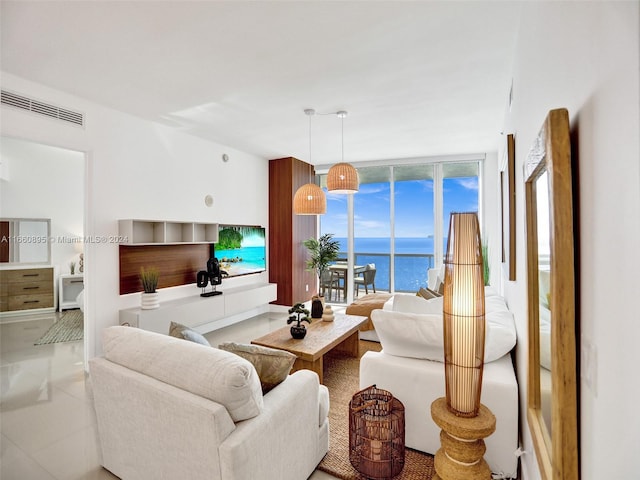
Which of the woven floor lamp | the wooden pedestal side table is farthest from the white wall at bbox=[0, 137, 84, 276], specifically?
the wooden pedestal side table

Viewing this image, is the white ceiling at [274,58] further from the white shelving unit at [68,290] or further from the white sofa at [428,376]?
the white shelving unit at [68,290]

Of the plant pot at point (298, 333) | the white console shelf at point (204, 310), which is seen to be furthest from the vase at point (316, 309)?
the white console shelf at point (204, 310)

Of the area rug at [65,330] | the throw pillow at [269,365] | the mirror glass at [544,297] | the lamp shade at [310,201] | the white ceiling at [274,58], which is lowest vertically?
the area rug at [65,330]

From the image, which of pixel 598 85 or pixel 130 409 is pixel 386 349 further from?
pixel 598 85

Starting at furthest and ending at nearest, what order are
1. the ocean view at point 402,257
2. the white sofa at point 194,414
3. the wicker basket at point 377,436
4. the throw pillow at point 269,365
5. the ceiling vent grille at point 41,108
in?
1. the ocean view at point 402,257
2. the ceiling vent grille at point 41,108
3. the wicker basket at point 377,436
4. the throw pillow at point 269,365
5. the white sofa at point 194,414

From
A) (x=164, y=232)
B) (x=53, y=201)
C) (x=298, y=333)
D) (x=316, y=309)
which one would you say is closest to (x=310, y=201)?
(x=316, y=309)

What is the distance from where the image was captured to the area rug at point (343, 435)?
1.97 meters

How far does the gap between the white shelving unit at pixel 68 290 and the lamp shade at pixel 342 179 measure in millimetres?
5144

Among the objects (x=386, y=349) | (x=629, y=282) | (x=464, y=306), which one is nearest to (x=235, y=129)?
(x=386, y=349)

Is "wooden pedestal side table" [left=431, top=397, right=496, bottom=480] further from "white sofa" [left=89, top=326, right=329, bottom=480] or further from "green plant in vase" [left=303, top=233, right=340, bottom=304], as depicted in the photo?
"green plant in vase" [left=303, top=233, right=340, bottom=304]

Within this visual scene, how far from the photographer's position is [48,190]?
19.6ft

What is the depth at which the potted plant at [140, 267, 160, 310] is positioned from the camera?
3.82 meters

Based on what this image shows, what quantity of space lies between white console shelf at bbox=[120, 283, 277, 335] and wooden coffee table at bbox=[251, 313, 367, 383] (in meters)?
1.34

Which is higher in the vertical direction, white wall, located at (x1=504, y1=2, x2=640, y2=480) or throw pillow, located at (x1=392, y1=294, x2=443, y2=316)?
white wall, located at (x1=504, y1=2, x2=640, y2=480)
